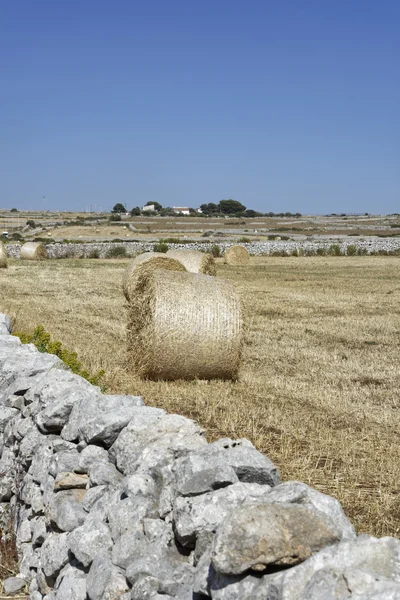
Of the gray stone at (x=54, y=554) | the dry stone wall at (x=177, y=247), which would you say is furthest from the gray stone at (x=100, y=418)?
the dry stone wall at (x=177, y=247)

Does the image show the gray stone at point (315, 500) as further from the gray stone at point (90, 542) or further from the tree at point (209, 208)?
the tree at point (209, 208)

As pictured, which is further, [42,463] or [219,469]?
[42,463]

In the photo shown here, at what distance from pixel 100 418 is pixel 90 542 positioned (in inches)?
44.3

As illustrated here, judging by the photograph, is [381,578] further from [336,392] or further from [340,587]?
[336,392]

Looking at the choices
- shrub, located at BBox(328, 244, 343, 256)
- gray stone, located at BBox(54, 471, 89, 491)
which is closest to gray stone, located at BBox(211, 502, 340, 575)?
gray stone, located at BBox(54, 471, 89, 491)

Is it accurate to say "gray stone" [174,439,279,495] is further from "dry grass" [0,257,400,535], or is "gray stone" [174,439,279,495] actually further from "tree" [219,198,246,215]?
"tree" [219,198,246,215]

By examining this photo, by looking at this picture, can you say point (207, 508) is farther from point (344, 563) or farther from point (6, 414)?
point (6, 414)

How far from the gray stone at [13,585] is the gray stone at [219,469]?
5.98 feet

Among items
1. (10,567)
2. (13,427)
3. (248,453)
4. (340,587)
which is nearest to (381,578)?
(340,587)

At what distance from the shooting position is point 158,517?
4.43 meters

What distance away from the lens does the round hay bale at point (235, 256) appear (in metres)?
39.0

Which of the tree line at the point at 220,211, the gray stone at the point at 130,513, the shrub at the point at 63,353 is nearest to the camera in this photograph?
the gray stone at the point at 130,513

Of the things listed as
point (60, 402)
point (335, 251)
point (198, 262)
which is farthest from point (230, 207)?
point (60, 402)

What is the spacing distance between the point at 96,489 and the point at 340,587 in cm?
238
